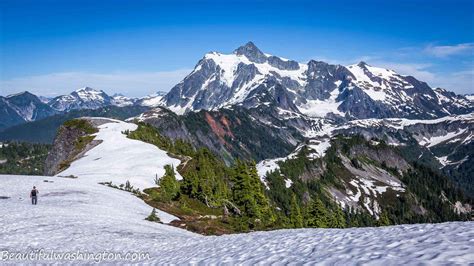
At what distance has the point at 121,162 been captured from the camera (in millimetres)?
88250

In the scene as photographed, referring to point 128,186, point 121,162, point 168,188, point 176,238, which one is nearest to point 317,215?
point 168,188

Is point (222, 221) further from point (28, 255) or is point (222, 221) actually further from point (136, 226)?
point (28, 255)

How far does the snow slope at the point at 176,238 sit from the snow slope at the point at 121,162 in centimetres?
1850

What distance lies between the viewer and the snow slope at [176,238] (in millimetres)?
14531

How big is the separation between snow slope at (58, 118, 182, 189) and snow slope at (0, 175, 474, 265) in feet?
60.7

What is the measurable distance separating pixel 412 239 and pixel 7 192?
4965 cm

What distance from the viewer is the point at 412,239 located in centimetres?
1627

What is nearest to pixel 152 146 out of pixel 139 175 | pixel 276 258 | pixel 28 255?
pixel 139 175

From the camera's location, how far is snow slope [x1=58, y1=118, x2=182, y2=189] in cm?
7506

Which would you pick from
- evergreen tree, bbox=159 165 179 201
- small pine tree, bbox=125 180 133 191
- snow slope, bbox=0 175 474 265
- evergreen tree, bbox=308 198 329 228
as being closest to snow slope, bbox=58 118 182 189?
small pine tree, bbox=125 180 133 191

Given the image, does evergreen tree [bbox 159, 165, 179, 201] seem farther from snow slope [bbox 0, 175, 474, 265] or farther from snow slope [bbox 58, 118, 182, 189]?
snow slope [bbox 0, 175, 474, 265]

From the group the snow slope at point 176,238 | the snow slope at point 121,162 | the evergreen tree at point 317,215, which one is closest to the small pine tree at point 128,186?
the snow slope at point 121,162

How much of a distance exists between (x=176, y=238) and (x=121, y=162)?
58.8m

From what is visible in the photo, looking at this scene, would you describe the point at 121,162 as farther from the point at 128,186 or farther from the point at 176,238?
the point at 176,238
